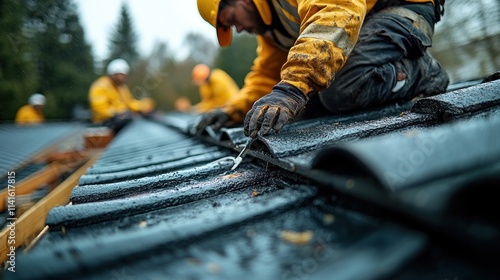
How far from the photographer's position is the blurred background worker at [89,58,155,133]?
8148 mm

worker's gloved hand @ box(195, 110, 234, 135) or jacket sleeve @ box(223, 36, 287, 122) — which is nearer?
worker's gloved hand @ box(195, 110, 234, 135)

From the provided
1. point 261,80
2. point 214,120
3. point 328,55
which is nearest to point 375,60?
point 328,55

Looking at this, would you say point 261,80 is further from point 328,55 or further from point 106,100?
point 106,100

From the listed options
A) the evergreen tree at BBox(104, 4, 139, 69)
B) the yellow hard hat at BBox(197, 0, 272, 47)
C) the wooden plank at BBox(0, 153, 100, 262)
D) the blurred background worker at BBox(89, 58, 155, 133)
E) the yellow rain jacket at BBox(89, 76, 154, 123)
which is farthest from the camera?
the evergreen tree at BBox(104, 4, 139, 69)

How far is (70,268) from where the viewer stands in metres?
0.70

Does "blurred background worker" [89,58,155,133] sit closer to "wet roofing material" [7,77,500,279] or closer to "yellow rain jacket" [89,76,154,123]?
"yellow rain jacket" [89,76,154,123]

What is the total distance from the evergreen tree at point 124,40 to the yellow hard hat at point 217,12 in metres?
38.2

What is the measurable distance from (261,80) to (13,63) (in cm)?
1483

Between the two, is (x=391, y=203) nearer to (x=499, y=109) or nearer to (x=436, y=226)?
(x=436, y=226)

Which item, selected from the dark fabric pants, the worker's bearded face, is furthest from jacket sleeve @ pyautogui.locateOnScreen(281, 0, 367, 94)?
the worker's bearded face

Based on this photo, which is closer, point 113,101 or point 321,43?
point 321,43

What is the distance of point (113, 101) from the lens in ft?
30.5

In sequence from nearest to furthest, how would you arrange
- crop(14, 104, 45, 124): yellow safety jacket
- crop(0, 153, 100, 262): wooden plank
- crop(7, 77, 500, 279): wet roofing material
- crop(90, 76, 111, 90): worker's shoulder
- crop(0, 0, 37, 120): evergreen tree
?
crop(7, 77, 500, 279): wet roofing material
crop(0, 153, 100, 262): wooden plank
crop(90, 76, 111, 90): worker's shoulder
crop(0, 0, 37, 120): evergreen tree
crop(14, 104, 45, 124): yellow safety jacket

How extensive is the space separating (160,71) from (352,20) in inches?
1354
